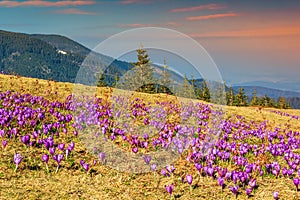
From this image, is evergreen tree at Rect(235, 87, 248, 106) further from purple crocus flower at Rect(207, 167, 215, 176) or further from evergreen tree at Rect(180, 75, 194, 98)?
purple crocus flower at Rect(207, 167, 215, 176)

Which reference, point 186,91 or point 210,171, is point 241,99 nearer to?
point 186,91

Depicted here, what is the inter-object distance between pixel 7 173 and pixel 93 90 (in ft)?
56.4

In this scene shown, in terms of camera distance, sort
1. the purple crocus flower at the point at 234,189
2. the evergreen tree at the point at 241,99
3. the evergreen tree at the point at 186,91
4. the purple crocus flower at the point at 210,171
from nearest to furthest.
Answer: the purple crocus flower at the point at 234,189 → the purple crocus flower at the point at 210,171 → the evergreen tree at the point at 186,91 → the evergreen tree at the point at 241,99

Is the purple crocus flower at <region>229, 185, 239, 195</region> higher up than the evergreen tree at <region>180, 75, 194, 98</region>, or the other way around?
the evergreen tree at <region>180, 75, 194, 98</region>

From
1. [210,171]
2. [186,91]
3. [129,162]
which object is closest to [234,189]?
[210,171]

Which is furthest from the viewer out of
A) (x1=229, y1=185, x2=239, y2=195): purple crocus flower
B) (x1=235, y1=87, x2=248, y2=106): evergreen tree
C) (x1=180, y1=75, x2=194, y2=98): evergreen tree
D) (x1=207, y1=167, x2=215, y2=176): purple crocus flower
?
(x1=235, y1=87, x2=248, y2=106): evergreen tree

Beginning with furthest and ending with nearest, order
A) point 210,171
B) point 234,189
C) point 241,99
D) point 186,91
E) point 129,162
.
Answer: point 241,99, point 186,91, point 129,162, point 210,171, point 234,189

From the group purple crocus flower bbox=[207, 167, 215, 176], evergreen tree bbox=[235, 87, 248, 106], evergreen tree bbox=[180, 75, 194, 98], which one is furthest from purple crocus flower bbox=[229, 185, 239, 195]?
evergreen tree bbox=[235, 87, 248, 106]

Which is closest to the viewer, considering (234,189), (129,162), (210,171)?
(234,189)

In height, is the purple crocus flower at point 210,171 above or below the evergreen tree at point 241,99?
below

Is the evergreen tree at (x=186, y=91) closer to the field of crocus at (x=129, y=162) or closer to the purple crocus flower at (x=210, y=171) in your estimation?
the field of crocus at (x=129, y=162)

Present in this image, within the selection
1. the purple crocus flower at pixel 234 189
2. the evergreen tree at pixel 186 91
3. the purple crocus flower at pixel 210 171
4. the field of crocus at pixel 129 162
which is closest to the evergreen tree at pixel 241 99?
the evergreen tree at pixel 186 91

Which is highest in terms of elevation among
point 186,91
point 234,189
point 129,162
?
point 186,91

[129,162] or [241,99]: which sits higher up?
[241,99]
